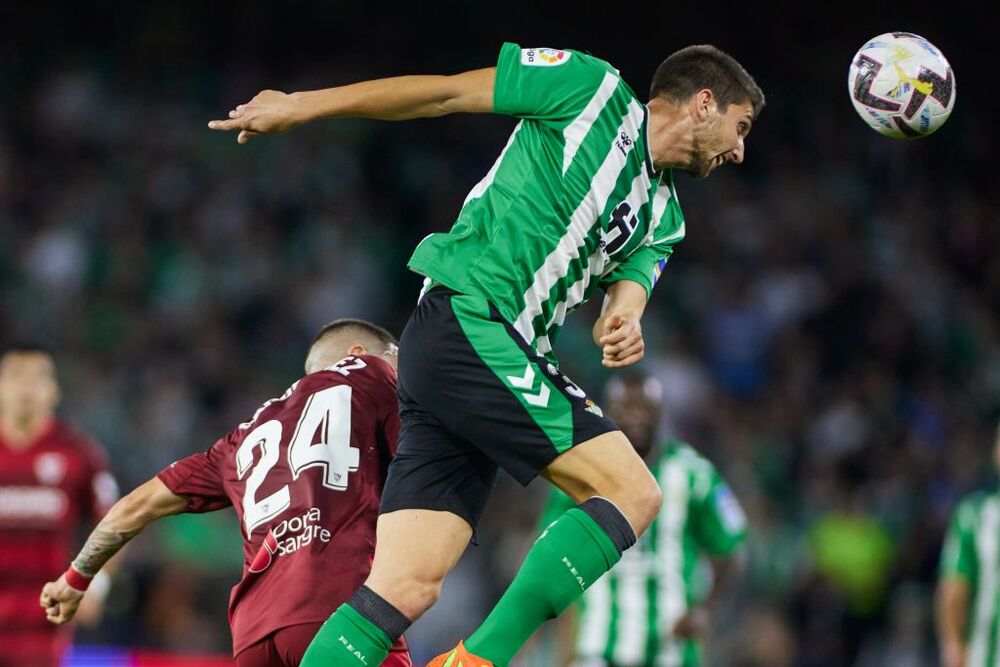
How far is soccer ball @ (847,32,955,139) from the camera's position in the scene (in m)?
4.89

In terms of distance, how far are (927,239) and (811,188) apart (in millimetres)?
1144

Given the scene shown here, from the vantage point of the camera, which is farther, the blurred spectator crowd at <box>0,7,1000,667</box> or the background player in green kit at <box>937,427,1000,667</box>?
the blurred spectator crowd at <box>0,7,1000,667</box>

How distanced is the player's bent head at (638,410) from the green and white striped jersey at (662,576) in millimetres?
257

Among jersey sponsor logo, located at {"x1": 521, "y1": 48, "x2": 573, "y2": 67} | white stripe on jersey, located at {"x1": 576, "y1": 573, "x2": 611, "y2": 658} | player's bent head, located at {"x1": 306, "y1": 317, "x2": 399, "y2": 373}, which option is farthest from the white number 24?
white stripe on jersey, located at {"x1": 576, "y1": 573, "x2": 611, "y2": 658}

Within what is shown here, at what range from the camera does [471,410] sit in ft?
13.5

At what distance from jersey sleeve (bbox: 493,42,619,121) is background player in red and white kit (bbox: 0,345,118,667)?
14.0 ft

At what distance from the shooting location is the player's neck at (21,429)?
7965mm

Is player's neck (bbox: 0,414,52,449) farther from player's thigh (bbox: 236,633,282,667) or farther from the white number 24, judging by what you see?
player's thigh (bbox: 236,633,282,667)

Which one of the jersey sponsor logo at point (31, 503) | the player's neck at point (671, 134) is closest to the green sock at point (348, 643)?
the player's neck at point (671, 134)

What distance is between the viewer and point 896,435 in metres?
12.0

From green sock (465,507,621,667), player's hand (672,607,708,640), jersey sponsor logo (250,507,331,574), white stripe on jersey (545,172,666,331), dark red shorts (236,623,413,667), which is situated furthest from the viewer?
player's hand (672,607,708,640)

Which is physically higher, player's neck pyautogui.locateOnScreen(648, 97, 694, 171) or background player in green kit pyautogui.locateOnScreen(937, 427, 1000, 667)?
player's neck pyautogui.locateOnScreen(648, 97, 694, 171)

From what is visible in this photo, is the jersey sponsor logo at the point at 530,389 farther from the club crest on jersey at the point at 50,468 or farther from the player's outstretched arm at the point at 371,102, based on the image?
the club crest on jersey at the point at 50,468

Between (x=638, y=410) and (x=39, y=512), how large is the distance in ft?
10.2
